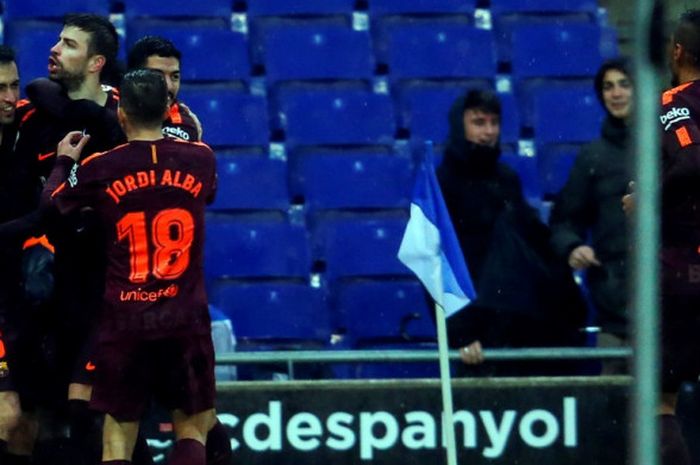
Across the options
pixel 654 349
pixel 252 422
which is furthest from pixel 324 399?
pixel 654 349

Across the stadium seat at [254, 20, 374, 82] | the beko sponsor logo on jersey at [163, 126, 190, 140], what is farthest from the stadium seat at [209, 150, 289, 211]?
the beko sponsor logo on jersey at [163, 126, 190, 140]

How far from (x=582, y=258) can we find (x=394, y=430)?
115 cm

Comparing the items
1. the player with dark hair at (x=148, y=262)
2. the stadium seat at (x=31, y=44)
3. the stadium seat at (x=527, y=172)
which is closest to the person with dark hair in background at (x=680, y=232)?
the player with dark hair at (x=148, y=262)

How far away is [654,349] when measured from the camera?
2865 millimetres

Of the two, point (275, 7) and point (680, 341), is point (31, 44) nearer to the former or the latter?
point (275, 7)

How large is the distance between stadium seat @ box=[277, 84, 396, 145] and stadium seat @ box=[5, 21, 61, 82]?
51.4 inches

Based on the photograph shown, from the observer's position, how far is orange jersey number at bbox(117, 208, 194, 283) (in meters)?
5.96

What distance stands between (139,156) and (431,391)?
2.26 m

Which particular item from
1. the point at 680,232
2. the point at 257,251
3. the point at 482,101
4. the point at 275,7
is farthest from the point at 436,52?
the point at 680,232

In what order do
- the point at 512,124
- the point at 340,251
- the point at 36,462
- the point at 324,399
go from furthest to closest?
the point at 512,124, the point at 340,251, the point at 324,399, the point at 36,462

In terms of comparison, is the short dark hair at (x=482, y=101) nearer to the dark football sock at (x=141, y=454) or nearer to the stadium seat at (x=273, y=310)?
the stadium seat at (x=273, y=310)

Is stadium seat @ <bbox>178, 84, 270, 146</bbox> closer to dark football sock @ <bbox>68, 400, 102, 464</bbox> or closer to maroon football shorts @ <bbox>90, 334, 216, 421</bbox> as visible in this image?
dark football sock @ <bbox>68, 400, 102, 464</bbox>

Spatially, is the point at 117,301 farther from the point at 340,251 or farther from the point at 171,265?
the point at 340,251

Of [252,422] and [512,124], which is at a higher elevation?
[512,124]
